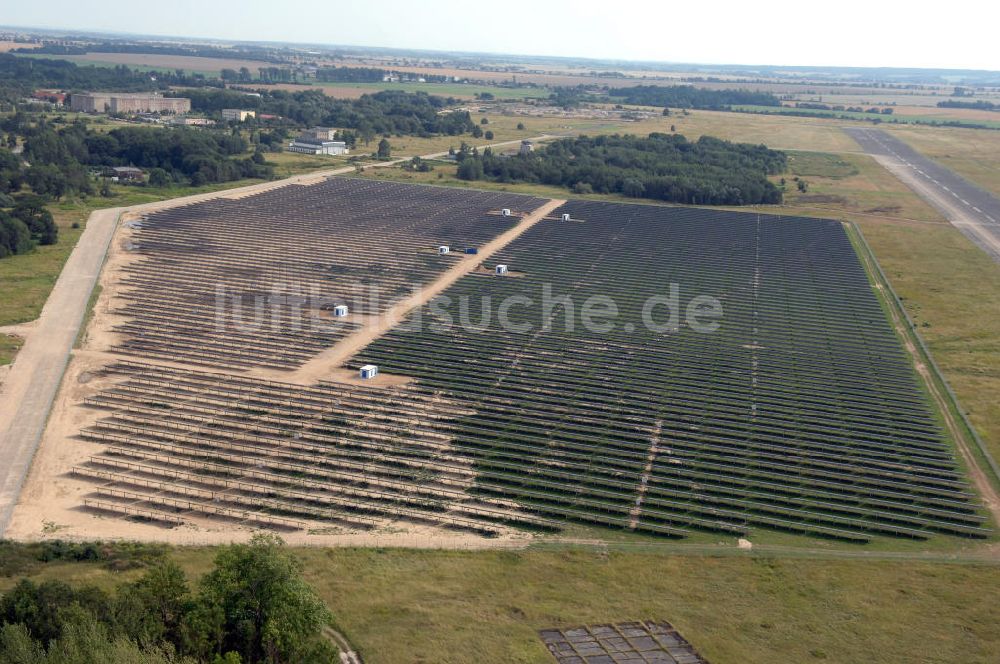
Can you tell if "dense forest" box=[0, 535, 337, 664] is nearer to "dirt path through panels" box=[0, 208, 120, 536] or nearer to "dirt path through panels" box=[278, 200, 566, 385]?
"dirt path through panels" box=[0, 208, 120, 536]

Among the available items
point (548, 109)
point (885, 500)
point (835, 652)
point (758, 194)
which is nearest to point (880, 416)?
point (885, 500)

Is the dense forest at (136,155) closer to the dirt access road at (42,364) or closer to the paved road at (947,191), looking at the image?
the dirt access road at (42,364)

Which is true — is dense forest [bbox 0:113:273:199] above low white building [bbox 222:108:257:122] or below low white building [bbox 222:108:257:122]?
below

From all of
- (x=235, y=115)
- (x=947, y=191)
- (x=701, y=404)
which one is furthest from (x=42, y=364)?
(x=235, y=115)

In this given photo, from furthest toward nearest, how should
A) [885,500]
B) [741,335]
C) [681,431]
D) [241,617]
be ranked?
[741,335]
[681,431]
[885,500]
[241,617]

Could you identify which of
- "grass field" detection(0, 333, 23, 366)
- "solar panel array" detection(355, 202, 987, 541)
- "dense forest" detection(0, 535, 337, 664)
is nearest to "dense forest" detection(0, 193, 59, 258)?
"grass field" detection(0, 333, 23, 366)

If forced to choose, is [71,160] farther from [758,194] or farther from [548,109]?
[548,109]

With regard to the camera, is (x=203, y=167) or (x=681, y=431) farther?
(x=203, y=167)

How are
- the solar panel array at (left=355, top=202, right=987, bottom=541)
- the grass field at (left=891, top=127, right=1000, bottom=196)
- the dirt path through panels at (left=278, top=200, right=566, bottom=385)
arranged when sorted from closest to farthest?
the solar panel array at (left=355, top=202, right=987, bottom=541), the dirt path through panels at (left=278, top=200, right=566, bottom=385), the grass field at (left=891, top=127, right=1000, bottom=196)
